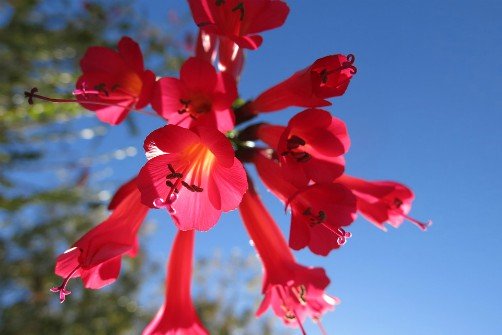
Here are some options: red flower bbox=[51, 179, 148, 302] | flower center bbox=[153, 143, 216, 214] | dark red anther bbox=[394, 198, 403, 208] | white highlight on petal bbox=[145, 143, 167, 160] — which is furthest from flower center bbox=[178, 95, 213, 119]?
dark red anther bbox=[394, 198, 403, 208]

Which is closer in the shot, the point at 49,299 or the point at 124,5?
the point at 124,5

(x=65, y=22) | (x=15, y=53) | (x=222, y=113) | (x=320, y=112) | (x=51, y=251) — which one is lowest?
(x=320, y=112)

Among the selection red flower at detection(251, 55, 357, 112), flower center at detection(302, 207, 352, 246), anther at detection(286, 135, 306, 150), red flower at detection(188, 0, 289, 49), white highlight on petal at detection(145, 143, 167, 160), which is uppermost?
red flower at detection(188, 0, 289, 49)

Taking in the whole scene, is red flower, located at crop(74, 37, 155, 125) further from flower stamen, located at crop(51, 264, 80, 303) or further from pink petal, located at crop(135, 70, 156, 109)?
flower stamen, located at crop(51, 264, 80, 303)

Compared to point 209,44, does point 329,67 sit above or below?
below

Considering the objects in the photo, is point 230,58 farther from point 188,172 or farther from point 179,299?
point 179,299

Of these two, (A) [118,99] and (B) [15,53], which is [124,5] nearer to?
(B) [15,53]

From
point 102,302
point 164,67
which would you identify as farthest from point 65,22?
point 102,302

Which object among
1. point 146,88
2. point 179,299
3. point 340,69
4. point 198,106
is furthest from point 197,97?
point 179,299

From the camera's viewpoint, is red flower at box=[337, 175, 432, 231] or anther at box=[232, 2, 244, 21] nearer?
anther at box=[232, 2, 244, 21]
